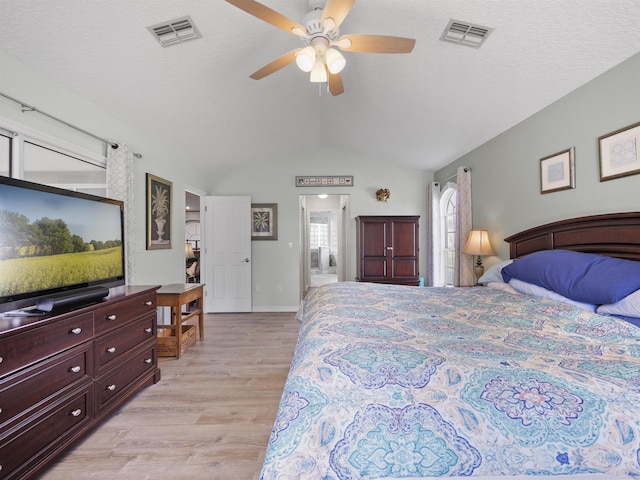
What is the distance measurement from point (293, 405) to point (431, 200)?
4528 mm

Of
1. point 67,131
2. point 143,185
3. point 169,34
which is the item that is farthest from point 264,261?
point 169,34

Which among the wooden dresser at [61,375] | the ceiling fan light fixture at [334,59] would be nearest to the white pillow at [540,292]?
the ceiling fan light fixture at [334,59]

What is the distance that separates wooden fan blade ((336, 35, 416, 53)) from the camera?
171 centimetres

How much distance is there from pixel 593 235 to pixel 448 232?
2.72 meters

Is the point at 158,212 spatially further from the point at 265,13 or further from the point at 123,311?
the point at 265,13

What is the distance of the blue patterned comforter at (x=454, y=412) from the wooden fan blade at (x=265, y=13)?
165 centimetres

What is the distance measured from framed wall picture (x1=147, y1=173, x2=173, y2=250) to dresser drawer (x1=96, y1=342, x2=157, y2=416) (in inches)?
52.5

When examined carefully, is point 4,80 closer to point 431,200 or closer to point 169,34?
point 169,34

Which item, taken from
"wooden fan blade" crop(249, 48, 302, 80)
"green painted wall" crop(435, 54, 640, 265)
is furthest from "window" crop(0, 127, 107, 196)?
"green painted wall" crop(435, 54, 640, 265)

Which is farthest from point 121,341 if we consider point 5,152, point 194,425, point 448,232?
point 448,232

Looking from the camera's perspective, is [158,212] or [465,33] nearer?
[465,33]

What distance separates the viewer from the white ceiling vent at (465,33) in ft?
6.36

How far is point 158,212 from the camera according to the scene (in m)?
3.51

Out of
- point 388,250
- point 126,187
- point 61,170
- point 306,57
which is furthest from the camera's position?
point 388,250
